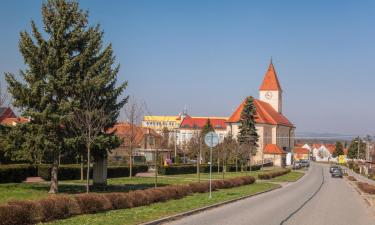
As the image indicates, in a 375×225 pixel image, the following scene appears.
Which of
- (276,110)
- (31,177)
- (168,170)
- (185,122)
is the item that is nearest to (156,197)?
(31,177)

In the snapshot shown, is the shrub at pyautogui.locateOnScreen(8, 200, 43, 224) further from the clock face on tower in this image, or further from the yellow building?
the clock face on tower

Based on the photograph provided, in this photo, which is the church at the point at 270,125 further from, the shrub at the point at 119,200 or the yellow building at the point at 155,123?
A: the shrub at the point at 119,200

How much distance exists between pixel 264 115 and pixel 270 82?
19.9 metres

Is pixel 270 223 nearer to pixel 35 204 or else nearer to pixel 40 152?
pixel 35 204

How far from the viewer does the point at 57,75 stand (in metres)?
23.9

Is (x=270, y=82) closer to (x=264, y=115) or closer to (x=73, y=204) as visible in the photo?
(x=264, y=115)

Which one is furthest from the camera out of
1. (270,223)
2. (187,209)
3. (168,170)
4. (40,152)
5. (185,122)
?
(185,122)

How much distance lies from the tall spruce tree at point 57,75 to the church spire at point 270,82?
12196 cm

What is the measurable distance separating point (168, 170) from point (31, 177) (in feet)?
62.7

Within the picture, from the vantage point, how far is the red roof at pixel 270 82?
144 metres

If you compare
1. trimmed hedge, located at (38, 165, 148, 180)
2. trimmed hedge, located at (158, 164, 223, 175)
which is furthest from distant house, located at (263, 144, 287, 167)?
trimmed hedge, located at (38, 165, 148, 180)

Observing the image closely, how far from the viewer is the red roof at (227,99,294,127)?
12006 cm

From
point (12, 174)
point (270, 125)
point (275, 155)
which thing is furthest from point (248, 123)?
point (12, 174)

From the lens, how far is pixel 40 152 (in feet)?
77.4
